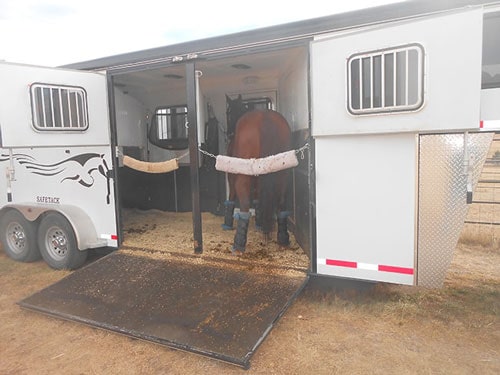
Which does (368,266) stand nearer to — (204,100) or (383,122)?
(383,122)

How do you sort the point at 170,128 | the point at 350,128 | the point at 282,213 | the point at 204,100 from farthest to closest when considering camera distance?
1. the point at 170,128
2. the point at 204,100
3. the point at 282,213
4. the point at 350,128

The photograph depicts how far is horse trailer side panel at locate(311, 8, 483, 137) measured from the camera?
8.57 ft

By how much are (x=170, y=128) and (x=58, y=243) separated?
10.4ft

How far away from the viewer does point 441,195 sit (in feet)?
9.45

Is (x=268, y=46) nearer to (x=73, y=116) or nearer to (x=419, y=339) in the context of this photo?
(x=73, y=116)

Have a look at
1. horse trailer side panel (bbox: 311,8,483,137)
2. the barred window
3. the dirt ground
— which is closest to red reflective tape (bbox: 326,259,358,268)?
the dirt ground

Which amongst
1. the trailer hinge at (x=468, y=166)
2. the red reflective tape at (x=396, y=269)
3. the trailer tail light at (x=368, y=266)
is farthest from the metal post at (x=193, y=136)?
the trailer hinge at (x=468, y=166)

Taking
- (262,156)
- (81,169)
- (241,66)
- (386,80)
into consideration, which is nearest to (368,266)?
(386,80)

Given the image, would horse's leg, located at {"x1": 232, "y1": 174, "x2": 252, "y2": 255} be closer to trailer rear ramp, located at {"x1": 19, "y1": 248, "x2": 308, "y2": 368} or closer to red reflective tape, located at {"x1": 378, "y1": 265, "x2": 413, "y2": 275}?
trailer rear ramp, located at {"x1": 19, "y1": 248, "x2": 308, "y2": 368}

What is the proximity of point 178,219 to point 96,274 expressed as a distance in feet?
8.77

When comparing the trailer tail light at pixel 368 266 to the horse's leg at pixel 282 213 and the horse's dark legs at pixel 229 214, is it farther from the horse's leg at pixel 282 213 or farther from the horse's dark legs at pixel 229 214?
the horse's dark legs at pixel 229 214

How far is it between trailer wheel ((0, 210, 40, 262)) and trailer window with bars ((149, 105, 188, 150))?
114 inches

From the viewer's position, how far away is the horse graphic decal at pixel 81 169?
457cm

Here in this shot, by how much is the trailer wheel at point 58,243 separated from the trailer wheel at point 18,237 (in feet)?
0.67
